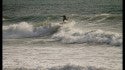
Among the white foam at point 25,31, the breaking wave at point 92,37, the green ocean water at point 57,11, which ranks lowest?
the green ocean water at point 57,11

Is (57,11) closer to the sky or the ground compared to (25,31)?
closer to the ground

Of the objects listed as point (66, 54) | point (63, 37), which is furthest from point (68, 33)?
point (66, 54)

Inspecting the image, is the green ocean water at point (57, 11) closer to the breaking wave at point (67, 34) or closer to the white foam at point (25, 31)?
the white foam at point (25, 31)

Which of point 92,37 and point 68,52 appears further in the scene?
point 92,37

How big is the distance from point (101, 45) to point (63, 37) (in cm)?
284

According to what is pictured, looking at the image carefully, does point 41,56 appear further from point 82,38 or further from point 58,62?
point 82,38

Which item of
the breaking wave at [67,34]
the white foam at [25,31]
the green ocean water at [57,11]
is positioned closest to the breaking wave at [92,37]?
the breaking wave at [67,34]

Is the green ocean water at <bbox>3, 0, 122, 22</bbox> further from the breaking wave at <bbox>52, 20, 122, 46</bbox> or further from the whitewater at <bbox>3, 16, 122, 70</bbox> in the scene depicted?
the breaking wave at <bbox>52, 20, 122, 46</bbox>

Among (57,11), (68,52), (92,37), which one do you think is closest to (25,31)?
(92,37)

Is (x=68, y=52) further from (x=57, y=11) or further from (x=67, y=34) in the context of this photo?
(x=57, y=11)

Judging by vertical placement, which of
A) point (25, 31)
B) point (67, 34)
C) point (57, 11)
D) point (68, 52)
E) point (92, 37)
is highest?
point (68, 52)

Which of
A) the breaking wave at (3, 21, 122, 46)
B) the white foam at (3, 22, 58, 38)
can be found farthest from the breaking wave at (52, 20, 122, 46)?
the white foam at (3, 22, 58, 38)

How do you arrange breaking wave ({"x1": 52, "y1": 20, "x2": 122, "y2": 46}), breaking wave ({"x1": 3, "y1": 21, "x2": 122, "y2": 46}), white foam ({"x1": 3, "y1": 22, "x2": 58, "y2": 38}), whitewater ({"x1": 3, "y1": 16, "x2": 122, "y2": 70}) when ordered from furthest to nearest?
white foam ({"x1": 3, "y1": 22, "x2": 58, "y2": 38}) → breaking wave ({"x1": 3, "y1": 21, "x2": 122, "y2": 46}) → breaking wave ({"x1": 52, "y1": 20, "x2": 122, "y2": 46}) → whitewater ({"x1": 3, "y1": 16, "x2": 122, "y2": 70})

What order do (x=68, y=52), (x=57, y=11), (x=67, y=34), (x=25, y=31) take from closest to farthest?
(x=68, y=52), (x=67, y=34), (x=25, y=31), (x=57, y=11)
